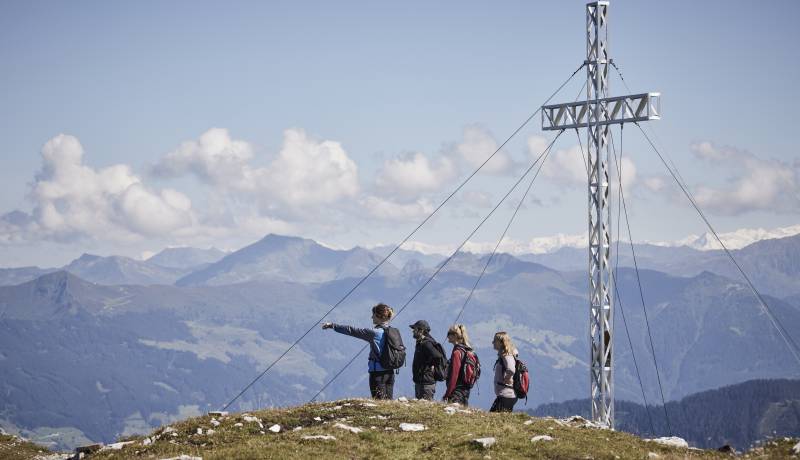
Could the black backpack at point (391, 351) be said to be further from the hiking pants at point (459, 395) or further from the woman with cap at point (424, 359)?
the hiking pants at point (459, 395)

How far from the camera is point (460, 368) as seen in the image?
25.7 m

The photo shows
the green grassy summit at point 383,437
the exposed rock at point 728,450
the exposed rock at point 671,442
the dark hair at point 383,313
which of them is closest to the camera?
the green grassy summit at point 383,437

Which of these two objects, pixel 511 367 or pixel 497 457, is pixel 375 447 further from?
pixel 511 367

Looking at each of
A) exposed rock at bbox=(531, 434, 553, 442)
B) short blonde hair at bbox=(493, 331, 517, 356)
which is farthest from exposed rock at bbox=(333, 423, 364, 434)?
short blonde hair at bbox=(493, 331, 517, 356)

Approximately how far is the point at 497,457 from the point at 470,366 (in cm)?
658

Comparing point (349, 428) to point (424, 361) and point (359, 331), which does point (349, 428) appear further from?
point (424, 361)

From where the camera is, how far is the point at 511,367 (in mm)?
24859

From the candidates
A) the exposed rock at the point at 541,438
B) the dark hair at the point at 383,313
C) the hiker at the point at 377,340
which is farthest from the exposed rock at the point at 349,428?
the exposed rock at the point at 541,438

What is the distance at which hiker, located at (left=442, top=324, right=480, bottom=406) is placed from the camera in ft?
82.6

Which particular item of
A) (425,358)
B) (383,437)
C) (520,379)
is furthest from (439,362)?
(383,437)

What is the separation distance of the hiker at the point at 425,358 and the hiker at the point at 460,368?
0.40m

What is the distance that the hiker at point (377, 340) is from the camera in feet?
84.2

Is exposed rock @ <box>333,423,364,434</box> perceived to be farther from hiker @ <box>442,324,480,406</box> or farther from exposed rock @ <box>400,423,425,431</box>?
hiker @ <box>442,324,480,406</box>

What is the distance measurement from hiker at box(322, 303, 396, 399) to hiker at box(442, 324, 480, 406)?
171 centimetres
